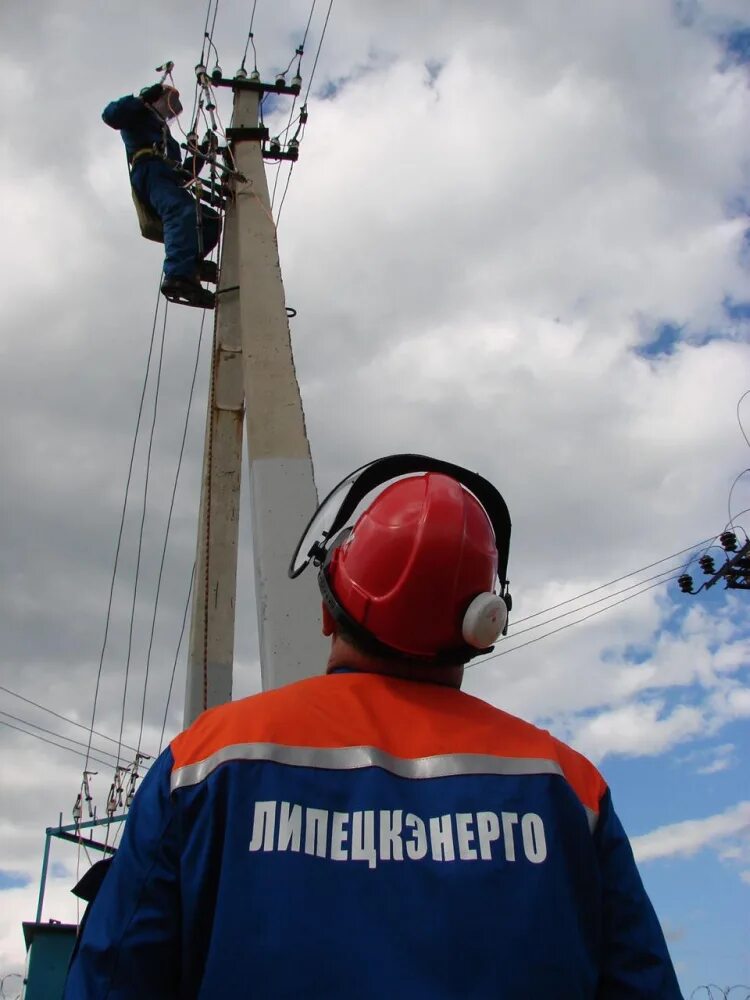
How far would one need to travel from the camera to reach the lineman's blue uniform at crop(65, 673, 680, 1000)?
3.54ft

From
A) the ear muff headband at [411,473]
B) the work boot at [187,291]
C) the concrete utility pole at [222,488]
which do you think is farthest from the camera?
the work boot at [187,291]

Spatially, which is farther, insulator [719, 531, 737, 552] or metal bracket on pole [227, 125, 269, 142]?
insulator [719, 531, 737, 552]

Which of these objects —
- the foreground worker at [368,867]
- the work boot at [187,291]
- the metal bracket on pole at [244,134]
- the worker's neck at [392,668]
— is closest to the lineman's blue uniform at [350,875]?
the foreground worker at [368,867]

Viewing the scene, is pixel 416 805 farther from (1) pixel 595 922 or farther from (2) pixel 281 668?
(2) pixel 281 668

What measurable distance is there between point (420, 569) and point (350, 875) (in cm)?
56

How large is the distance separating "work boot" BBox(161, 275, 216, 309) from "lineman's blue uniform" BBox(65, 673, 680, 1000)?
4.82 meters

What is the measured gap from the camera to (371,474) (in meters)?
2.01

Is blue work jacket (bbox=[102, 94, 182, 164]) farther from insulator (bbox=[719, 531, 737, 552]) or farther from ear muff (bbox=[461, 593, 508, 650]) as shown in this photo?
insulator (bbox=[719, 531, 737, 552])

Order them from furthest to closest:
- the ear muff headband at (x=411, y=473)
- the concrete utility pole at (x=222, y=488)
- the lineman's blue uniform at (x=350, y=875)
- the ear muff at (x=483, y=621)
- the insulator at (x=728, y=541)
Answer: the insulator at (x=728, y=541)
the concrete utility pole at (x=222, y=488)
the ear muff headband at (x=411, y=473)
the ear muff at (x=483, y=621)
the lineman's blue uniform at (x=350, y=875)

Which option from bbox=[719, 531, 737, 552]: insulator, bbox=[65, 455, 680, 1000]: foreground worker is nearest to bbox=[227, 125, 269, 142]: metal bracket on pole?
bbox=[65, 455, 680, 1000]: foreground worker

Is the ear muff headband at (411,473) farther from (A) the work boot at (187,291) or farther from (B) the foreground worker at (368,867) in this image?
(A) the work boot at (187,291)

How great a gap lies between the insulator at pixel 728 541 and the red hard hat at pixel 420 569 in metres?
17.1

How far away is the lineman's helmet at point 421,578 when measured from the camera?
152cm

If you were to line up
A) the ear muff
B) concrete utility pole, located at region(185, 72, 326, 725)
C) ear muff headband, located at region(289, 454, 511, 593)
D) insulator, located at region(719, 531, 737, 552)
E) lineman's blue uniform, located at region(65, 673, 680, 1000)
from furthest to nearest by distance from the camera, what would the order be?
1. insulator, located at region(719, 531, 737, 552)
2. concrete utility pole, located at region(185, 72, 326, 725)
3. ear muff headband, located at region(289, 454, 511, 593)
4. the ear muff
5. lineman's blue uniform, located at region(65, 673, 680, 1000)
